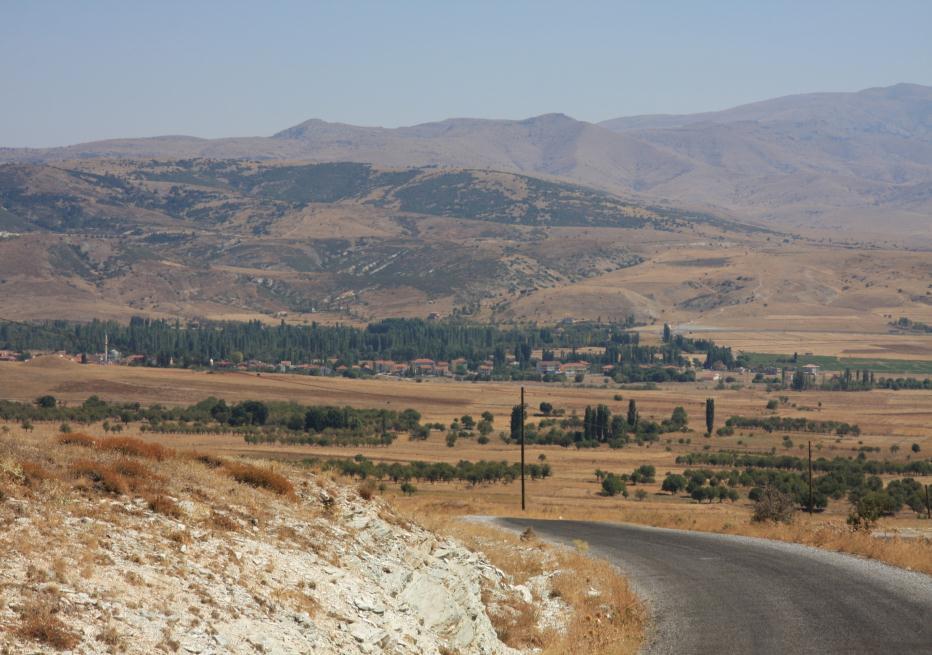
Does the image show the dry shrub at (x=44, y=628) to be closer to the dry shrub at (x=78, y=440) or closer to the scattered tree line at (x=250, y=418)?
the dry shrub at (x=78, y=440)

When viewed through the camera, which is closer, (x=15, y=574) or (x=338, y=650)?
(x=15, y=574)

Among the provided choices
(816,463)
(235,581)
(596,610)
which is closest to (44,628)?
(235,581)

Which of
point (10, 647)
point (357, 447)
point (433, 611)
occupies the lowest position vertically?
point (357, 447)

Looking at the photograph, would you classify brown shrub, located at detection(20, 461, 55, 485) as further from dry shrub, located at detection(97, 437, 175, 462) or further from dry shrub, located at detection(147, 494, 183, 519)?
dry shrub, located at detection(97, 437, 175, 462)

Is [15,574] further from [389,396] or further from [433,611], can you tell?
[389,396]

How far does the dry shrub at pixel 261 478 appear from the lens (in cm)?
2644

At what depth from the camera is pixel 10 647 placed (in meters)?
14.9

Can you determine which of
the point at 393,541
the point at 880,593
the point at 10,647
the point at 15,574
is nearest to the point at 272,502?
the point at 393,541

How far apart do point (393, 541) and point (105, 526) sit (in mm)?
7745

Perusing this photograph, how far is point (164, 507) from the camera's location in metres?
21.7

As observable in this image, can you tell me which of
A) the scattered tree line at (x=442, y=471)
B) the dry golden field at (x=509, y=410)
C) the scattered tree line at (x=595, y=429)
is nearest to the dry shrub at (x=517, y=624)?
the dry golden field at (x=509, y=410)

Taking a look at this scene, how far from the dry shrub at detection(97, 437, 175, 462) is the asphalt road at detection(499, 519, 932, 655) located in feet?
38.2

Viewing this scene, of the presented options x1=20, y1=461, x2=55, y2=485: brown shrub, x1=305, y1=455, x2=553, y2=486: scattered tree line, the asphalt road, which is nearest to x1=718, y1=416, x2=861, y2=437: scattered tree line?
x1=305, y1=455, x2=553, y2=486: scattered tree line

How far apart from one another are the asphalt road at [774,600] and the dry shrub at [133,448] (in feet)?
38.2
